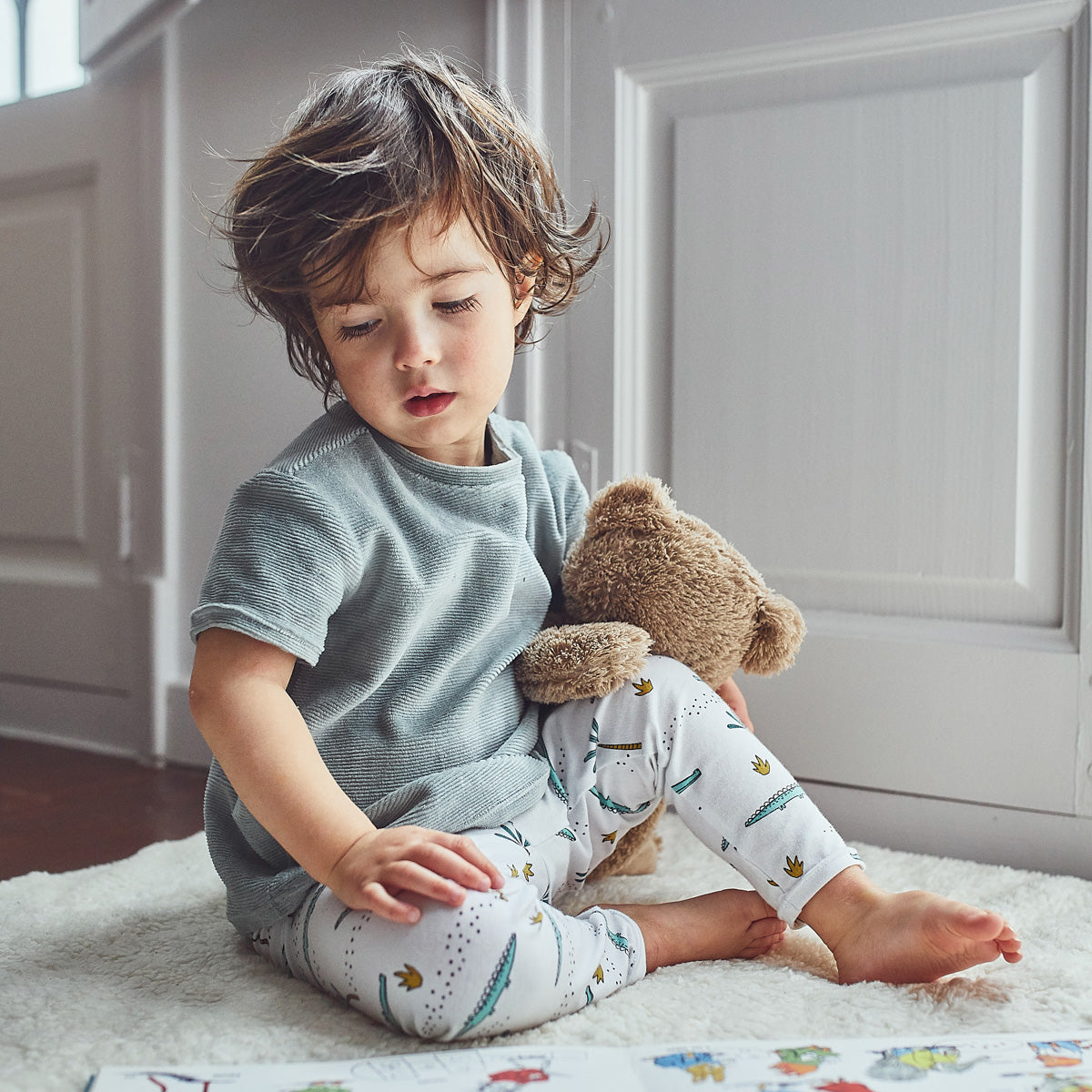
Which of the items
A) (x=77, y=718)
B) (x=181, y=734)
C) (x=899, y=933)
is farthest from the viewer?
(x=77, y=718)

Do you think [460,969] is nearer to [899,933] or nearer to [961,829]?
[899,933]

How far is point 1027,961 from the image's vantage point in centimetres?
68

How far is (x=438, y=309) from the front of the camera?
2.24 feet

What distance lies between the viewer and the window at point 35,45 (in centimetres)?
158

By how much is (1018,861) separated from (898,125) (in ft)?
2.14

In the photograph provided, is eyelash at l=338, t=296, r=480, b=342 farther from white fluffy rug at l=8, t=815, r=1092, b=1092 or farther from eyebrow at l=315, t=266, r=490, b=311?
white fluffy rug at l=8, t=815, r=1092, b=1092

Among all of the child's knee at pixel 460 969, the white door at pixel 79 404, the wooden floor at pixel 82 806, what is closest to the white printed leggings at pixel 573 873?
the child's knee at pixel 460 969

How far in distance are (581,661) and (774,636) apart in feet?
0.52

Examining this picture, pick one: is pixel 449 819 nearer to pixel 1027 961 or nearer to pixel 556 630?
pixel 556 630

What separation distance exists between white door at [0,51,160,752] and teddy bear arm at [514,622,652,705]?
29.4 inches

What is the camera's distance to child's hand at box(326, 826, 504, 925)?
554mm

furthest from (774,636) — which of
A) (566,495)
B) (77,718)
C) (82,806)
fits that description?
(77,718)

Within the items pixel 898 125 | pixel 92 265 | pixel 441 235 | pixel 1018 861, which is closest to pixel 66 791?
pixel 92 265

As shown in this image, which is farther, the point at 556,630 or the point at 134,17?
the point at 134,17
